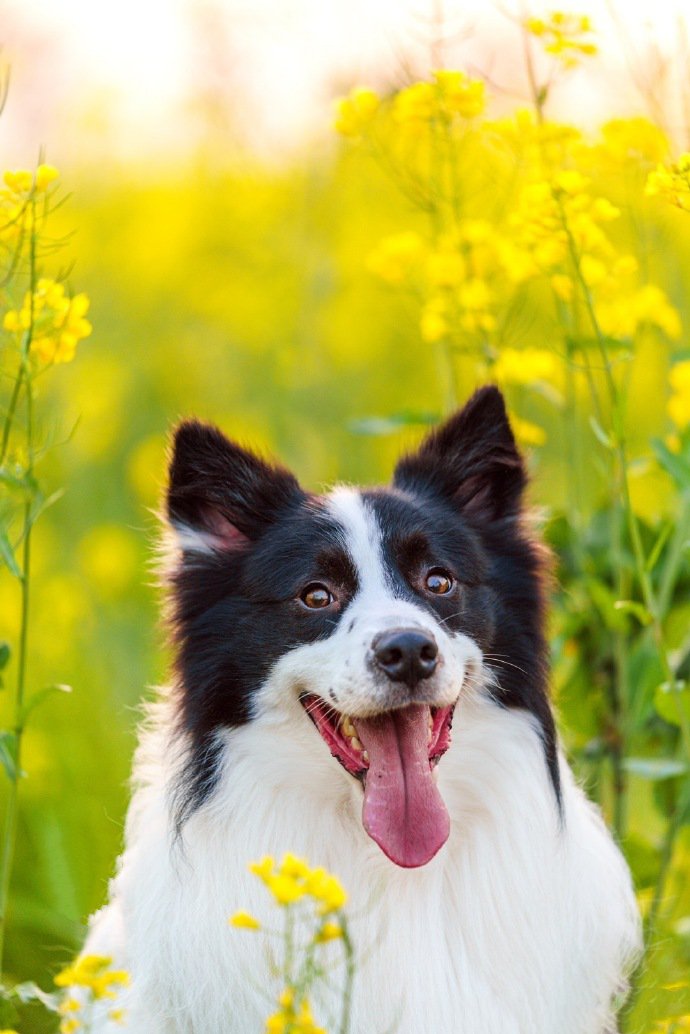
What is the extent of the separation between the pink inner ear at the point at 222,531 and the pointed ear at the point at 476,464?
0.52m

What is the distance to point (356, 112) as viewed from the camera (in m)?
4.57

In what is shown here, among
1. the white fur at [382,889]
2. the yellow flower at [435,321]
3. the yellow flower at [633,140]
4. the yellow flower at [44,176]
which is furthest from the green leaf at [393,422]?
the yellow flower at [44,176]

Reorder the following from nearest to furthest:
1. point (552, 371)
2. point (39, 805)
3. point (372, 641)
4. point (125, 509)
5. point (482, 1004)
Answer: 1. point (372, 641)
2. point (482, 1004)
3. point (552, 371)
4. point (39, 805)
5. point (125, 509)

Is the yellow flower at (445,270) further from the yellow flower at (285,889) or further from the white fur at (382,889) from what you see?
the yellow flower at (285,889)

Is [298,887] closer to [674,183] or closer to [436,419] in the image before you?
[674,183]

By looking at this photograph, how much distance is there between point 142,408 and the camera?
37.9 feet

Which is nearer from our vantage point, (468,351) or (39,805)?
(468,351)

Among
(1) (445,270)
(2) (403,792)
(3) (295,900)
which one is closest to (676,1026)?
(2) (403,792)

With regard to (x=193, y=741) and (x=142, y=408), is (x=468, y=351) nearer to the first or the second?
(x=193, y=741)

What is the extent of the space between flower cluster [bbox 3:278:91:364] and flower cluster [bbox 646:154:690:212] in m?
1.46

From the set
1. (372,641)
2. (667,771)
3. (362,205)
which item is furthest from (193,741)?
(362,205)

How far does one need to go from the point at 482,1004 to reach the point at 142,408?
8412mm

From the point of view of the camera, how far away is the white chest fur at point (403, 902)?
365cm

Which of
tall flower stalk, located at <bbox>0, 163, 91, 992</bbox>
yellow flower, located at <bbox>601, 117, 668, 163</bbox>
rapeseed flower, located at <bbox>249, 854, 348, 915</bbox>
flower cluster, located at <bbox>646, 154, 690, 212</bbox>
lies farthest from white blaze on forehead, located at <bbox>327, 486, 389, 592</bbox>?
yellow flower, located at <bbox>601, 117, 668, 163</bbox>
